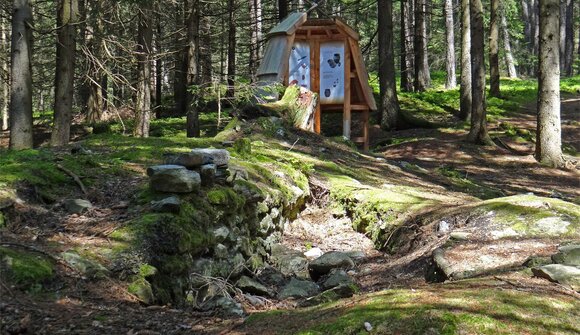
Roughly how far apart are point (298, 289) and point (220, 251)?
2.99 feet

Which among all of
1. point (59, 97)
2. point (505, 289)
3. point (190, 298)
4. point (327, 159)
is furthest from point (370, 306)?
point (59, 97)

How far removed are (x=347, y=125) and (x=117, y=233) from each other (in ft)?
35.7

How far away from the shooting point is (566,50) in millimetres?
42312

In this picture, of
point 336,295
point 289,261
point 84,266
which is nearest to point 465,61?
point 289,261

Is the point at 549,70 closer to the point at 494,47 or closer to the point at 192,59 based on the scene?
the point at 192,59

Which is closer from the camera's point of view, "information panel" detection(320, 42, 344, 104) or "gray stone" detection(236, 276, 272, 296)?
"gray stone" detection(236, 276, 272, 296)

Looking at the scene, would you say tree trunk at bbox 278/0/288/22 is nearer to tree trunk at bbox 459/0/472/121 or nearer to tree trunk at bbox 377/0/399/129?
tree trunk at bbox 377/0/399/129

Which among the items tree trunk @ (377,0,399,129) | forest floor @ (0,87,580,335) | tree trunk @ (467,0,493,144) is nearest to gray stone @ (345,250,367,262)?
forest floor @ (0,87,580,335)

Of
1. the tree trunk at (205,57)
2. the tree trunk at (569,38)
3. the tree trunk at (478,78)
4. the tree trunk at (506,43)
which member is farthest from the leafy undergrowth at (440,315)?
the tree trunk at (569,38)

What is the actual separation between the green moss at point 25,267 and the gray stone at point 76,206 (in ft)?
4.62

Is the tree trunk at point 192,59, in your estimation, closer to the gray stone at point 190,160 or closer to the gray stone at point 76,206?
the gray stone at point 190,160

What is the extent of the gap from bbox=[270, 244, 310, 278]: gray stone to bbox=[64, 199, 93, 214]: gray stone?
8.00ft

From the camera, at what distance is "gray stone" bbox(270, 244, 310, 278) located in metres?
6.68

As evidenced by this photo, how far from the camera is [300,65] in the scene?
14633 mm
